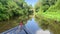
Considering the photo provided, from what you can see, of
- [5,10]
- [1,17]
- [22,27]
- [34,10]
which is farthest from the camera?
[34,10]

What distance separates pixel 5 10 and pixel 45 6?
18.8 meters

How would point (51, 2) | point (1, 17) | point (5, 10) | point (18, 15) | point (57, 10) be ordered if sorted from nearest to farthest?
point (1, 17) → point (5, 10) → point (57, 10) → point (18, 15) → point (51, 2)

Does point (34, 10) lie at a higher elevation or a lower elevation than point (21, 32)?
lower

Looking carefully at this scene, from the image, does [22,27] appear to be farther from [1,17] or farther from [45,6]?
[45,6]

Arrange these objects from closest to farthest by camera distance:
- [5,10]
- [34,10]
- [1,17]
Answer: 1. [1,17]
2. [5,10]
3. [34,10]

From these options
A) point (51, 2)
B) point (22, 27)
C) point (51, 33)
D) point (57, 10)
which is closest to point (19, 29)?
point (22, 27)

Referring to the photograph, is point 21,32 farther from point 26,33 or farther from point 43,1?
point 43,1

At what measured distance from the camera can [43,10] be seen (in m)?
51.8

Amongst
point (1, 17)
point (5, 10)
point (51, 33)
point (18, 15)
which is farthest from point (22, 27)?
point (18, 15)

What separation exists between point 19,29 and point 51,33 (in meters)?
7.30

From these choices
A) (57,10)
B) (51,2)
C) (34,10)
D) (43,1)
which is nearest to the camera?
(57,10)

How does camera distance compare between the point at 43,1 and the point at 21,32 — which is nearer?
the point at 21,32

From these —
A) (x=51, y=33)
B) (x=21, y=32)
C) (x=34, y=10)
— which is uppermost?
(x=21, y=32)

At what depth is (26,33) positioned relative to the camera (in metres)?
13.1
